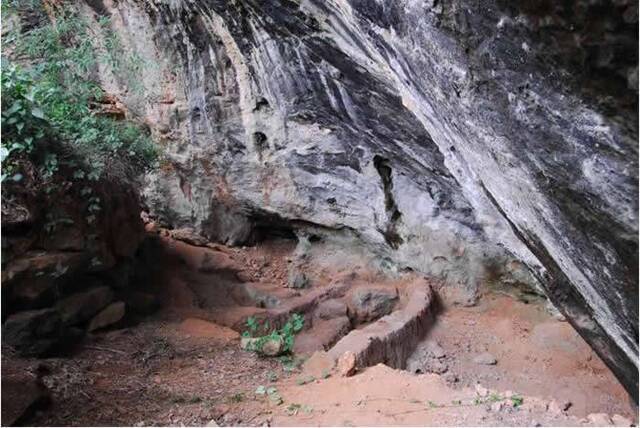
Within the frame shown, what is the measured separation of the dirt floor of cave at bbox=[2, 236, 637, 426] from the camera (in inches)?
157

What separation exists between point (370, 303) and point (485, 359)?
1.80 meters

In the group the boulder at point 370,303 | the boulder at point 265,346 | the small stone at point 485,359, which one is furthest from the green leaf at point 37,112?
the small stone at point 485,359

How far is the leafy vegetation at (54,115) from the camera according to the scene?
4281 mm

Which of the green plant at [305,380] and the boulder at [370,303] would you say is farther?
the boulder at [370,303]

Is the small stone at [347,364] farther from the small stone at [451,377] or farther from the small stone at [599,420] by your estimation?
the small stone at [599,420]

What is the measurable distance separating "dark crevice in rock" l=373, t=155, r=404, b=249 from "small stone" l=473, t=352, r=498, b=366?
7.11ft

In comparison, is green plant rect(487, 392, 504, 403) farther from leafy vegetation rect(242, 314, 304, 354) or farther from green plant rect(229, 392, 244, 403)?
leafy vegetation rect(242, 314, 304, 354)

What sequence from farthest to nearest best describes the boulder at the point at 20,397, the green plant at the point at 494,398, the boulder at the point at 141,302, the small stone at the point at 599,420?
the boulder at the point at 141,302 < the green plant at the point at 494,398 < the small stone at the point at 599,420 < the boulder at the point at 20,397

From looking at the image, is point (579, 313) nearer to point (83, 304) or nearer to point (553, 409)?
point (553, 409)

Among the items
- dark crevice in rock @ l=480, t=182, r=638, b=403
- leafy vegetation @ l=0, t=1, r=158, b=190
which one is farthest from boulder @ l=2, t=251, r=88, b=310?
dark crevice in rock @ l=480, t=182, r=638, b=403

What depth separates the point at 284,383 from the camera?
4.89 metres

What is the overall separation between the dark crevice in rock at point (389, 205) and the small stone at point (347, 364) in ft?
10.3

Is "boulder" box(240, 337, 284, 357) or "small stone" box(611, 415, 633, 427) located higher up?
"small stone" box(611, 415, 633, 427)

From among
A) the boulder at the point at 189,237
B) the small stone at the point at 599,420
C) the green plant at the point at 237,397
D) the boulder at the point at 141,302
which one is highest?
the small stone at the point at 599,420
